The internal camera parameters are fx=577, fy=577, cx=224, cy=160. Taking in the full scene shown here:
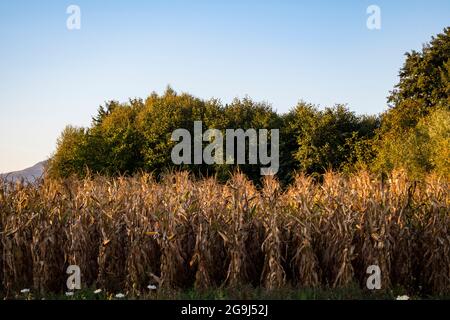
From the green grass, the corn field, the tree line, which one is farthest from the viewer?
the tree line

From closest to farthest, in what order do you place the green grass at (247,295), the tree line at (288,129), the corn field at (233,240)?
1. the green grass at (247,295)
2. the corn field at (233,240)
3. the tree line at (288,129)

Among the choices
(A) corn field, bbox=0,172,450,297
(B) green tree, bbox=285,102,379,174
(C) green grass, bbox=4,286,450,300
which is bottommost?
(C) green grass, bbox=4,286,450,300

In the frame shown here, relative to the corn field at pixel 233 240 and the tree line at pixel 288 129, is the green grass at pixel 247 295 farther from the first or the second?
the tree line at pixel 288 129

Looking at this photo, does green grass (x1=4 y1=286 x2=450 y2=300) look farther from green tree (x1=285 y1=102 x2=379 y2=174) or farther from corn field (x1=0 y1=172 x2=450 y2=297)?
green tree (x1=285 y1=102 x2=379 y2=174)

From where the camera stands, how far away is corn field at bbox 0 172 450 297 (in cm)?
1058

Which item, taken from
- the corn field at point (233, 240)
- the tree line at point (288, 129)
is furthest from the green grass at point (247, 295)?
the tree line at point (288, 129)

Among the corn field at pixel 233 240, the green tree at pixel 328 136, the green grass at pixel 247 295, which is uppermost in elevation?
the green tree at pixel 328 136

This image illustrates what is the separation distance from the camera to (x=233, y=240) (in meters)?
10.6

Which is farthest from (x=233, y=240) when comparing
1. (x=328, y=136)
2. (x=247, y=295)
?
(x=328, y=136)

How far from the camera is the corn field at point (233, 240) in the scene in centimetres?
1058

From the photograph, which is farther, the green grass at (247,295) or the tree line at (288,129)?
the tree line at (288,129)

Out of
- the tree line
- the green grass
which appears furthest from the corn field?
the tree line

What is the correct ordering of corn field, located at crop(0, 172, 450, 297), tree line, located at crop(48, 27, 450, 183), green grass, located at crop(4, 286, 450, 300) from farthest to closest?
tree line, located at crop(48, 27, 450, 183), corn field, located at crop(0, 172, 450, 297), green grass, located at crop(4, 286, 450, 300)

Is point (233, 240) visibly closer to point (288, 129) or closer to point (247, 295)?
point (247, 295)
